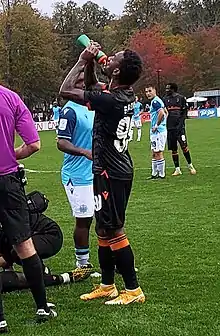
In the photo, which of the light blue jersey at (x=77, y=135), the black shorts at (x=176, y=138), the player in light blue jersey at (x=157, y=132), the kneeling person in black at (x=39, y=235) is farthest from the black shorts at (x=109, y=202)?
the black shorts at (x=176, y=138)

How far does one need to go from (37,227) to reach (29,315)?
113 centimetres

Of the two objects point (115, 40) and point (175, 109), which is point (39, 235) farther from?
point (115, 40)

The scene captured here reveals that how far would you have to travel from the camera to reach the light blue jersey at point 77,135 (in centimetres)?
690

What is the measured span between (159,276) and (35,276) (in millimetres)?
1815

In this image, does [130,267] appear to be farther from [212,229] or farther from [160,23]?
[160,23]

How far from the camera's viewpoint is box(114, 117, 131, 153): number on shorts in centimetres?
594

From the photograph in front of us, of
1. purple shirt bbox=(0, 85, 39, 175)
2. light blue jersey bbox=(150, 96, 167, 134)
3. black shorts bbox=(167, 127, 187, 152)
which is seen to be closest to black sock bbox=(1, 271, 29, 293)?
purple shirt bbox=(0, 85, 39, 175)

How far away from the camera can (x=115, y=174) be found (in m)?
5.94

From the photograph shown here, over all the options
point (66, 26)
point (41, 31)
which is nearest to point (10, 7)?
point (41, 31)

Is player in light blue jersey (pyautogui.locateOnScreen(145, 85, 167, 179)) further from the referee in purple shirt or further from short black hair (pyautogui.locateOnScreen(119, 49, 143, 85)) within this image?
the referee in purple shirt

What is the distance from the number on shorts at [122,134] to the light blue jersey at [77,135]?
95 cm

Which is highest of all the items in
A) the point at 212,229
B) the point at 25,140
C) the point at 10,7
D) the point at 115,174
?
the point at 10,7

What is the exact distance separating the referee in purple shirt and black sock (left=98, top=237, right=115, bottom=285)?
0.77 metres

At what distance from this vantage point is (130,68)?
5.89m
